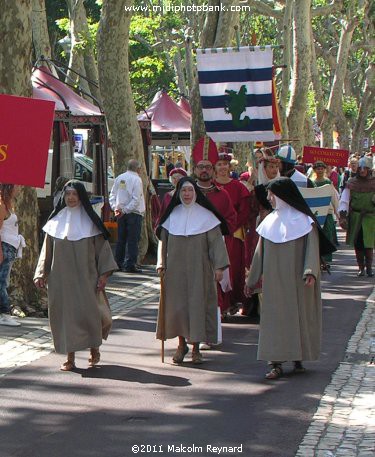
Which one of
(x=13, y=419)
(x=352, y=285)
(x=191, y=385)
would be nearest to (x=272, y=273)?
(x=191, y=385)

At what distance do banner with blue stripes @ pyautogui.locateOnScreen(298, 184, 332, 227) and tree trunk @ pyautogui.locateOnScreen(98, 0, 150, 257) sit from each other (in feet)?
17.5

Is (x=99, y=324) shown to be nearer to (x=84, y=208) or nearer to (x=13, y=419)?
(x=84, y=208)

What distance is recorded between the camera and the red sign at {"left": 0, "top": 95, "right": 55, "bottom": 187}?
8789mm

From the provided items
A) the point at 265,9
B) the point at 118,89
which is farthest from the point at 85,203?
the point at 265,9

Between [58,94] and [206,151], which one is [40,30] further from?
[206,151]

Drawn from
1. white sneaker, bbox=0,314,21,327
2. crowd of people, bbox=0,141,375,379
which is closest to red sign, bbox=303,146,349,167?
crowd of people, bbox=0,141,375,379

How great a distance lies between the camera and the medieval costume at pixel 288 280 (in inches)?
357

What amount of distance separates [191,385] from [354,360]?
1.82 meters

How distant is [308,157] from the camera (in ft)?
76.1

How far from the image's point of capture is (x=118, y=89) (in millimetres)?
19203

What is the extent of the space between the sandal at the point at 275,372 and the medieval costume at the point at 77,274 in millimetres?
1496

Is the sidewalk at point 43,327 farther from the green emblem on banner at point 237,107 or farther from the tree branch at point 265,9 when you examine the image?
the tree branch at point 265,9

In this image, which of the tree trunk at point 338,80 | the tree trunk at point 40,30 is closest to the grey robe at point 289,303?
the tree trunk at point 40,30

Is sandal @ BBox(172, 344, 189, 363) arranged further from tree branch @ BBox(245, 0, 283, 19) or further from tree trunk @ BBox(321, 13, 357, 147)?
tree trunk @ BBox(321, 13, 357, 147)
